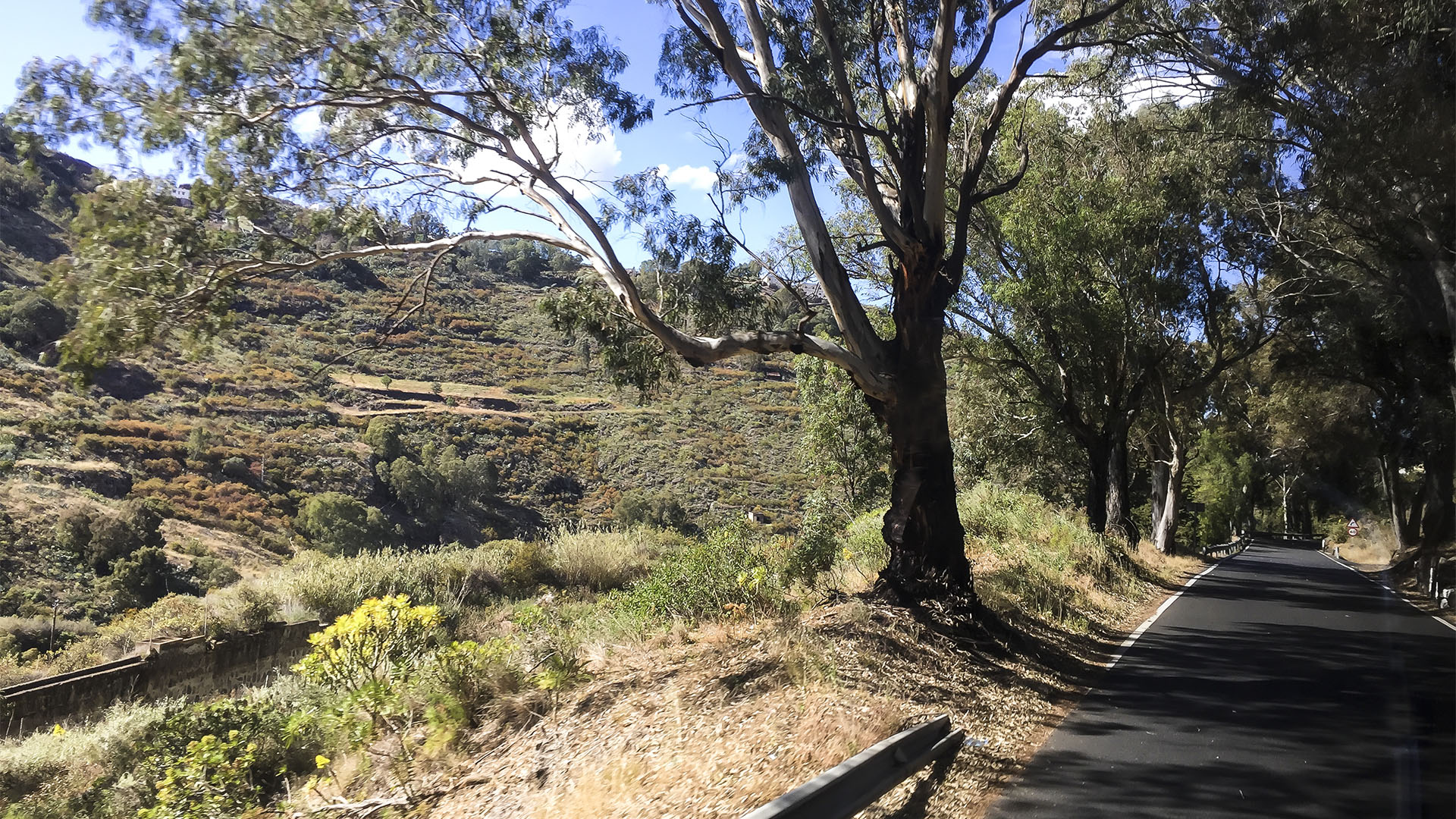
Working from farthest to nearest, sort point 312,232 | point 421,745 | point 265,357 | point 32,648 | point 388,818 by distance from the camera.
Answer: point 265,357, point 32,648, point 312,232, point 421,745, point 388,818

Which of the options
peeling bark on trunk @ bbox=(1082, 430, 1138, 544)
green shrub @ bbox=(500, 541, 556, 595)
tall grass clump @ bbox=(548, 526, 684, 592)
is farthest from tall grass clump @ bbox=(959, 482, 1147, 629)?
green shrub @ bbox=(500, 541, 556, 595)

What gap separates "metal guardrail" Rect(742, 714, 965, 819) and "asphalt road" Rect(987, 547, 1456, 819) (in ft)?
1.73

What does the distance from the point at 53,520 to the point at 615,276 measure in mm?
19942

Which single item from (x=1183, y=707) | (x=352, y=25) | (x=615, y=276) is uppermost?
(x=352, y=25)

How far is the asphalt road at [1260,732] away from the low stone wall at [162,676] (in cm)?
825

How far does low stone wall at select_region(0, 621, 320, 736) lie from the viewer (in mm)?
11859

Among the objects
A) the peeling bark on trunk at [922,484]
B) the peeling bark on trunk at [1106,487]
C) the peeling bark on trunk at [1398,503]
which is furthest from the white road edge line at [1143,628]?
the peeling bark on trunk at [1398,503]

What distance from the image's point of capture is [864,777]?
16.3 ft

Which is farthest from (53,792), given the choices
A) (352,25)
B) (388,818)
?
→ (352,25)

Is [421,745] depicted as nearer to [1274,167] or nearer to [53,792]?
[53,792]

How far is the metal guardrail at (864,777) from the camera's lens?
4258mm

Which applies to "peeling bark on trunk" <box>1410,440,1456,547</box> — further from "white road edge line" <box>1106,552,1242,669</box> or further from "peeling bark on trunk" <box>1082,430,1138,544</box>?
"white road edge line" <box>1106,552,1242,669</box>

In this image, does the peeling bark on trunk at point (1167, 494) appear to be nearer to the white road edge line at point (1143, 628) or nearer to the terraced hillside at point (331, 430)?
the white road edge line at point (1143, 628)

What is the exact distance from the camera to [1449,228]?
15.1m
